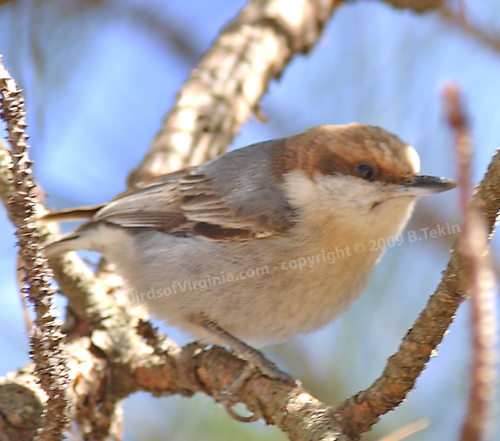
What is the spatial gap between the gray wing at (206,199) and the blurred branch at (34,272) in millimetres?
1085

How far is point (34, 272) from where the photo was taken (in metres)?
1.57

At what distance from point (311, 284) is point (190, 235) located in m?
0.60

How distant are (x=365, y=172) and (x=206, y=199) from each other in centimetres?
72

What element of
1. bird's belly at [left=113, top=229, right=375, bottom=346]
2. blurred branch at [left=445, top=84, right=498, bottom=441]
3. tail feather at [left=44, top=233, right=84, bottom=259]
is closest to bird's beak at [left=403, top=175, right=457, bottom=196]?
bird's belly at [left=113, top=229, right=375, bottom=346]

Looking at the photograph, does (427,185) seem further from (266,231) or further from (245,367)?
(245,367)

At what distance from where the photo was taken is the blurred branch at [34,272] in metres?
1.46

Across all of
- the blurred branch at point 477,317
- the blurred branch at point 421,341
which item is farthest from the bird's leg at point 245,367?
the blurred branch at point 477,317

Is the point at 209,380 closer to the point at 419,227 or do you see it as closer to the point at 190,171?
the point at 190,171

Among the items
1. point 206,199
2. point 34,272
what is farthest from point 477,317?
point 206,199

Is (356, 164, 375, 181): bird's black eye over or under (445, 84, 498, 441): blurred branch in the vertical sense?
over

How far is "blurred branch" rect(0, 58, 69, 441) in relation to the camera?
1463 mm

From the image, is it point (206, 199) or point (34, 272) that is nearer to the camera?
point (34, 272)

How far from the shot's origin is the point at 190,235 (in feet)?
9.00

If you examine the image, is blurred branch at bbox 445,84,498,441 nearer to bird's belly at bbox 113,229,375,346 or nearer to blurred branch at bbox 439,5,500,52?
bird's belly at bbox 113,229,375,346
